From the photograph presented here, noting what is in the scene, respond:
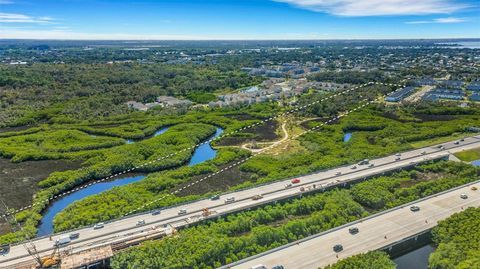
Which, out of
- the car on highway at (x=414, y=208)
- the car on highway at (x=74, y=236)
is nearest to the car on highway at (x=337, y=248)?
the car on highway at (x=414, y=208)

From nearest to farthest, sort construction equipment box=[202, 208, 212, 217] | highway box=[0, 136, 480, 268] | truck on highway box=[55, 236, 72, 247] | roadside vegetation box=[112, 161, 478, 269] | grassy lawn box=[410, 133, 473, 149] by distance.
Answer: roadside vegetation box=[112, 161, 478, 269] < truck on highway box=[55, 236, 72, 247] < highway box=[0, 136, 480, 268] < construction equipment box=[202, 208, 212, 217] < grassy lawn box=[410, 133, 473, 149]

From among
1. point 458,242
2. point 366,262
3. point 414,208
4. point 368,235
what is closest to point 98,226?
point 366,262

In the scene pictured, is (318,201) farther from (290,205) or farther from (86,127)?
(86,127)

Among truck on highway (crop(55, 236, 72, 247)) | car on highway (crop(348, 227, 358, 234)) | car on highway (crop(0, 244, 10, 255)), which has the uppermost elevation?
car on highway (crop(348, 227, 358, 234))

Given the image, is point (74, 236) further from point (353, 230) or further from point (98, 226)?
point (353, 230)

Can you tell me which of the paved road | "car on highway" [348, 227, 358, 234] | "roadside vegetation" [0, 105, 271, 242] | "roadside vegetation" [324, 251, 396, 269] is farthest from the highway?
"roadside vegetation" [324, 251, 396, 269]

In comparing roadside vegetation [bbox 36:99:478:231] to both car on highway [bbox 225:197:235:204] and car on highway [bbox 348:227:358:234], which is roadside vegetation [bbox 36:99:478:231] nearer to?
car on highway [bbox 225:197:235:204]

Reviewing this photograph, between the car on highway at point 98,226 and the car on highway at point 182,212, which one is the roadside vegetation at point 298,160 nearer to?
the car on highway at point 98,226
